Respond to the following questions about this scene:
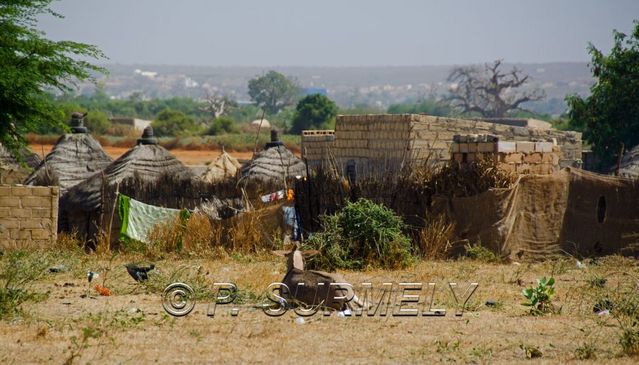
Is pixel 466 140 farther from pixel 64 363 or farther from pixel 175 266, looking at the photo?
pixel 64 363

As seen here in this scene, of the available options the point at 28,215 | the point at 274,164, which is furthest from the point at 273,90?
the point at 28,215

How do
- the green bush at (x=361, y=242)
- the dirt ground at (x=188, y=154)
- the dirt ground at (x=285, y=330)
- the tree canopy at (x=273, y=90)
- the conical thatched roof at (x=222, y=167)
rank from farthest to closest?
the tree canopy at (x=273, y=90) < the dirt ground at (x=188, y=154) < the conical thatched roof at (x=222, y=167) < the green bush at (x=361, y=242) < the dirt ground at (x=285, y=330)

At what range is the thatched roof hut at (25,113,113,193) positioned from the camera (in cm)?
2031

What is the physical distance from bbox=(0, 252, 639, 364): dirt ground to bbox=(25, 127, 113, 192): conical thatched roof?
22.8ft

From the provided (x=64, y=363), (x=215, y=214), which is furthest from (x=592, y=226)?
(x=64, y=363)

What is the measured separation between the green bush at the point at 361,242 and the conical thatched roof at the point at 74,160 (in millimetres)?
6874

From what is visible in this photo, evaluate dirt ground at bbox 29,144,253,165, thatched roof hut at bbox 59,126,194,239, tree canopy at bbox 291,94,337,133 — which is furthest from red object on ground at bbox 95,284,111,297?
tree canopy at bbox 291,94,337,133

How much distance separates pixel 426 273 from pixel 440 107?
10962 centimetres

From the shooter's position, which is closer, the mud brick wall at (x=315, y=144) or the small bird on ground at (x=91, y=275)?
the small bird on ground at (x=91, y=275)

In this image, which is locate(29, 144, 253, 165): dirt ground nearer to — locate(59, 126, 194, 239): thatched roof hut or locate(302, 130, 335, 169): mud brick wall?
locate(302, 130, 335, 169): mud brick wall

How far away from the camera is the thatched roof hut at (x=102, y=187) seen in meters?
17.5

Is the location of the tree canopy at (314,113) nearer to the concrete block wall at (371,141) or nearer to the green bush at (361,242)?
the concrete block wall at (371,141)

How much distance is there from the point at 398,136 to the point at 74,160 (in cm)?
626

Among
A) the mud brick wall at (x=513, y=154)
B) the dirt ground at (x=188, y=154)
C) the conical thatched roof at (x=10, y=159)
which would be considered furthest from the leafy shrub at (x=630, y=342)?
the dirt ground at (x=188, y=154)
